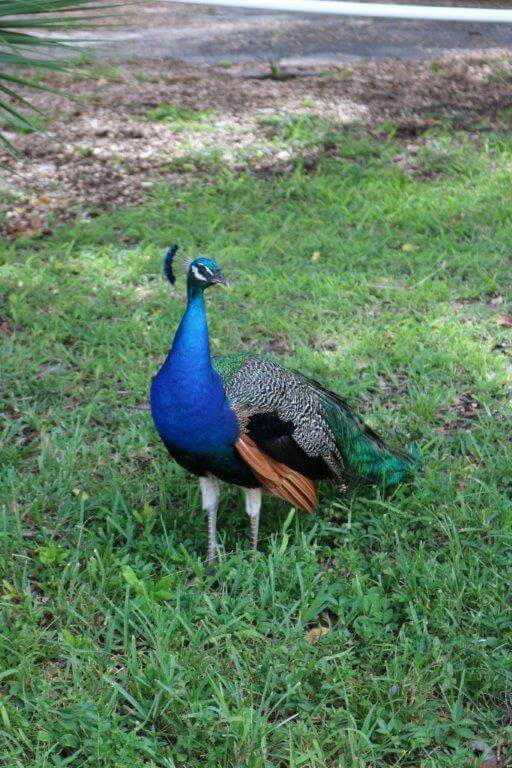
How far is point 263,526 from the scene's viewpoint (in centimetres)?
322

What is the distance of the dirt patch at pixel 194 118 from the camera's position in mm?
5934

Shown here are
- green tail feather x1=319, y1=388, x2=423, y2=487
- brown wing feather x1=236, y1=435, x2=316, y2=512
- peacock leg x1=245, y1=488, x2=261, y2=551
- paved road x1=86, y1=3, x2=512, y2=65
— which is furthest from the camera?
paved road x1=86, y1=3, x2=512, y2=65

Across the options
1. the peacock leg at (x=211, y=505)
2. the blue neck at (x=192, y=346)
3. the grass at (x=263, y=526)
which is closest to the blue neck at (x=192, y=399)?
the blue neck at (x=192, y=346)

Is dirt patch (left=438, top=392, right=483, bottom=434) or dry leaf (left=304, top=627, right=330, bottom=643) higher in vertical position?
dirt patch (left=438, top=392, right=483, bottom=434)

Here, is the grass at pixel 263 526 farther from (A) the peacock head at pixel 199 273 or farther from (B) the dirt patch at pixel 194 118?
Answer: (A) the peacock head at pixel 199 273

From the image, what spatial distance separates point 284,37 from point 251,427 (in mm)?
6878

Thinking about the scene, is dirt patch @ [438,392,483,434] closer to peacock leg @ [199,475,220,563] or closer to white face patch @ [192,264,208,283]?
peacock leg @ [199,475,220,563]

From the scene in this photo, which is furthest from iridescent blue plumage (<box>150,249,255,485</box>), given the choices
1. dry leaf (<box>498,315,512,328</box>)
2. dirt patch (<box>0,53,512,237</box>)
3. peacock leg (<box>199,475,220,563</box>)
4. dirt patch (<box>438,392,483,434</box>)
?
dirt patch (<box>0,53,512,237</box>)

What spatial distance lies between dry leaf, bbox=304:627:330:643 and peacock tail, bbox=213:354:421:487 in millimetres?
516

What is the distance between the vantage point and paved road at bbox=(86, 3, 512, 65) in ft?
27.1

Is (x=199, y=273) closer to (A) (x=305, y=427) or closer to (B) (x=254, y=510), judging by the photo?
(A) (x=305, y=427)

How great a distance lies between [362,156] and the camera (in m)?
6.18

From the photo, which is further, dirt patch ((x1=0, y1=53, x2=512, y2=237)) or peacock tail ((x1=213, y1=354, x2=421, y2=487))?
dirt patch ((x1=0, y1=53, x2=512, y2=237))

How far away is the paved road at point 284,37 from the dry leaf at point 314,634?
6.30 metres
